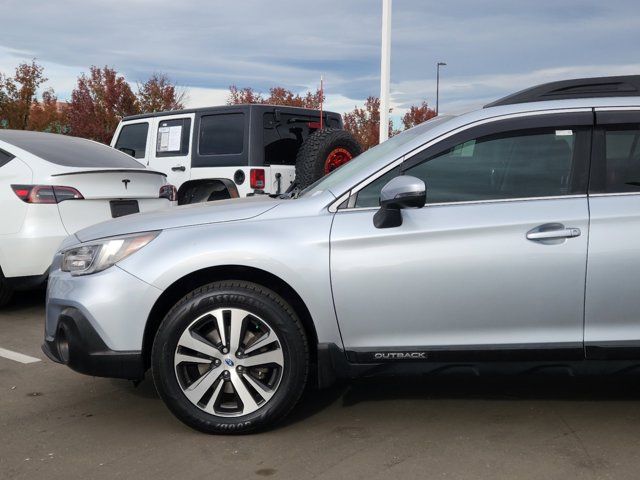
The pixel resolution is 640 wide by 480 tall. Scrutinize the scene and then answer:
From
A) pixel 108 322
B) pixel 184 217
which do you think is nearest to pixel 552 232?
pixel 184 217

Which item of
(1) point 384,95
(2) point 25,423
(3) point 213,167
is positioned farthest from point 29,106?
(2) point 25,423

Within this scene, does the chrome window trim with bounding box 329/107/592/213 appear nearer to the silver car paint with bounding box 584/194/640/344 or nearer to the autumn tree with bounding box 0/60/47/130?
the silver car paint with bounding box 584/194/640/344

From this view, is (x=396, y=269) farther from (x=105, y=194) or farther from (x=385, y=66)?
(x=385, y=66)

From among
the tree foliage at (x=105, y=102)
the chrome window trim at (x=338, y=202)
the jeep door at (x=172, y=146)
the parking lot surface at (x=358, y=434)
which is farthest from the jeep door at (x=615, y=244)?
the tree foliage at (x=105, y=102)

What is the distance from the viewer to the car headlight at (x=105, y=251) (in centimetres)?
378

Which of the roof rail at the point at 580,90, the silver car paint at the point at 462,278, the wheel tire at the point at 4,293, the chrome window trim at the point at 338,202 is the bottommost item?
the wheel tire at the point at 4,293

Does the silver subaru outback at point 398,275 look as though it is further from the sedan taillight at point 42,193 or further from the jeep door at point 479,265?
the sedan taillight at point 42,193

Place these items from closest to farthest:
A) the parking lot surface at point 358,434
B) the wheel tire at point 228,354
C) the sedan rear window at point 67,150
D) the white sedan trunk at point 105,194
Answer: the parking lot surface at point 358,434, the wheel tire at point 228,354, the white sedan trunk at point 105,194, the sedan rear window at point 67,150

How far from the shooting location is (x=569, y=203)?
3.68 m

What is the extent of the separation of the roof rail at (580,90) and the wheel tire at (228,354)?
1.57 meters

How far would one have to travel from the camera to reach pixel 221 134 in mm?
9234

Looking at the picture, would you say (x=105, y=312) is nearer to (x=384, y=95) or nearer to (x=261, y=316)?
(x=261, y=316)

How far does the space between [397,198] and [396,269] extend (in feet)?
1.12

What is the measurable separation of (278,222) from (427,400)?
138cm
